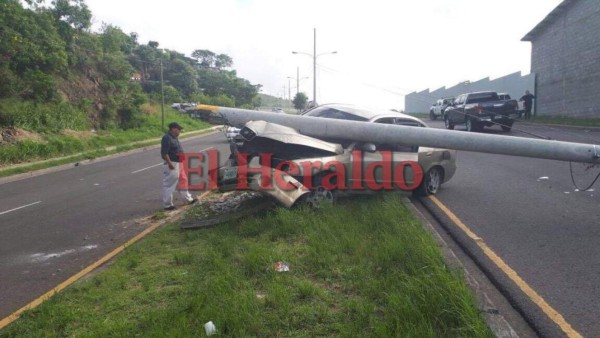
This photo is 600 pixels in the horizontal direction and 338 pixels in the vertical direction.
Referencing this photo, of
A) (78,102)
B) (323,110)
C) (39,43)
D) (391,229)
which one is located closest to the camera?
(391,229)

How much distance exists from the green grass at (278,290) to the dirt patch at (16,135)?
1591cm

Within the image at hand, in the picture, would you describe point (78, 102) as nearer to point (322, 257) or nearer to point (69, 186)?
point (69, 186)

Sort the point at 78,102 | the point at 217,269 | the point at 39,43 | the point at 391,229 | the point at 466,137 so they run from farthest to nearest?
the point at 78,102
the point at 39,43
the point at 466,137
the point at 391,229
the point at 217,269

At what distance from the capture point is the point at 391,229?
19.5 feet

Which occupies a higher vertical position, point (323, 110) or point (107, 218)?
point (323, 110)

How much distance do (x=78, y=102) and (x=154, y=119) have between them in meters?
8.65

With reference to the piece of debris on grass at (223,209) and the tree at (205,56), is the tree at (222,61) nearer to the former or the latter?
the tree at (205,56)

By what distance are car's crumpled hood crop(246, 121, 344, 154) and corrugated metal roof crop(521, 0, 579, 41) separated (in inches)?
1058

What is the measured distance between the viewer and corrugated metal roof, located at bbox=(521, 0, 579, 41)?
2762cm

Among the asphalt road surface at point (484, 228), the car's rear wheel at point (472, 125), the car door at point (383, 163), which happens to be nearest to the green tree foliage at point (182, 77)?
the car's rear wheel at point (472, 125)

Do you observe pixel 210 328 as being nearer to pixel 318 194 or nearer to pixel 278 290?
pixel 278 290

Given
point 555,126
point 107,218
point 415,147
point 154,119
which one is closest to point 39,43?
point 154,119

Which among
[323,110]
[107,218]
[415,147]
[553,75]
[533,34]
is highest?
[533,34]

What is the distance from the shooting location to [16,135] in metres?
19.3
